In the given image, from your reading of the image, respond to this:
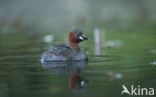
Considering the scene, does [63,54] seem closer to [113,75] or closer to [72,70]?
[72,70]

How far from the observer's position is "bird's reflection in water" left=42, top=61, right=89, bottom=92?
10359 millimetres

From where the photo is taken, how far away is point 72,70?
39.6 ft

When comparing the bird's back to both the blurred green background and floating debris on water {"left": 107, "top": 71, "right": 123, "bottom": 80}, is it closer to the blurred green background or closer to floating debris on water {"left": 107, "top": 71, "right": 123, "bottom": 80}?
the blurred green background

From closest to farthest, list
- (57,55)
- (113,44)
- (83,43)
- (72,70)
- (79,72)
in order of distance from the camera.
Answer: (79,72) → (72,70) → (57,55) → (113,44) → (83,43)

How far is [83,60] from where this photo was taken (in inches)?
529

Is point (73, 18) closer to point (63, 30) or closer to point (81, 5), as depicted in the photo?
point (81, 5)

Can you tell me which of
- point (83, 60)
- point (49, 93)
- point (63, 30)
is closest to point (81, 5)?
point (63, 30)

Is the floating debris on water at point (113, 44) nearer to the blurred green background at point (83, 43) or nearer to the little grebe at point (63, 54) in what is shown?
the blurred green background at point (83, 43)

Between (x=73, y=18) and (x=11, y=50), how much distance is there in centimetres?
1013

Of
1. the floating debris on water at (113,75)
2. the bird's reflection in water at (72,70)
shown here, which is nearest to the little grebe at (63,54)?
the bird's reflection in water at (72,70)

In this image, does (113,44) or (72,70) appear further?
(113,44)

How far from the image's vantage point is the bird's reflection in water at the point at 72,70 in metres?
10.4

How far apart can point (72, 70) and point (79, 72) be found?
0.42 m

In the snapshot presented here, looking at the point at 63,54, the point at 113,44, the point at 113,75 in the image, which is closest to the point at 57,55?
the point at 63,54
